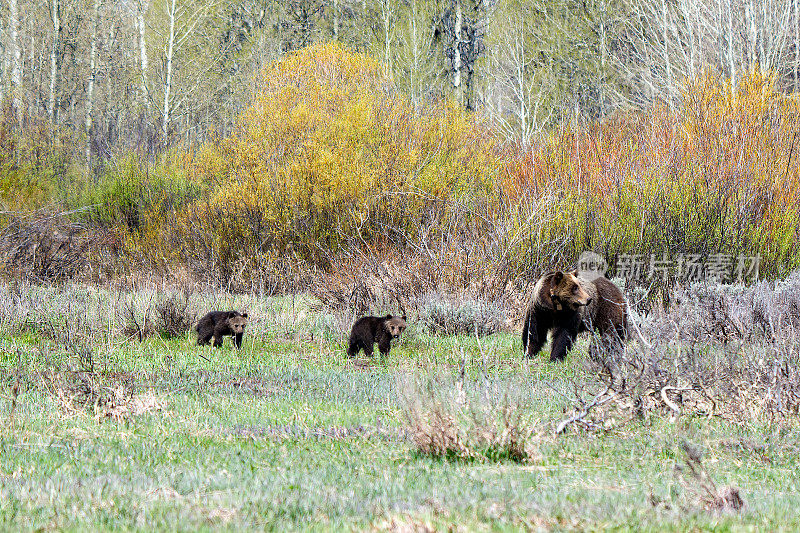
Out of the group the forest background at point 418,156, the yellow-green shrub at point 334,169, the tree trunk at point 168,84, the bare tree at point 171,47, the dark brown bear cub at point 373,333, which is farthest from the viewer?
the bare tree at point 171,47

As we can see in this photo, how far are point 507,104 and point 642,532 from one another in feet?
136

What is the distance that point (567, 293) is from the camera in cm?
1010

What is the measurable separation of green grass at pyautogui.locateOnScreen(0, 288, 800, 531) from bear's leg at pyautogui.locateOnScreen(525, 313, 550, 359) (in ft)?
4.28

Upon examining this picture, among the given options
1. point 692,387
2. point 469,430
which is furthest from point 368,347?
point 469,430

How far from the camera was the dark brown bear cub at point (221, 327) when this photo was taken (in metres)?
11.4

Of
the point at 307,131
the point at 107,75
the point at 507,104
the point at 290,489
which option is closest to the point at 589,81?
the point at 507,104

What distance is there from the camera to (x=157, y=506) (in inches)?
165

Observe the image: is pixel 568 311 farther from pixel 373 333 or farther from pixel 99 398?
pixel 99 398

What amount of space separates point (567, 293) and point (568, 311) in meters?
0.29

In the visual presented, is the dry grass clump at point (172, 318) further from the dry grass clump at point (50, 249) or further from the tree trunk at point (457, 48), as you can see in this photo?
the tree trunk at point (457, 48)

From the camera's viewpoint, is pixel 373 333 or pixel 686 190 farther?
pixel 686 190

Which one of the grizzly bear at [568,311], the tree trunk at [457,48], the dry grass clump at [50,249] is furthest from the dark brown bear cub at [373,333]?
the tree trunk at [457,48]

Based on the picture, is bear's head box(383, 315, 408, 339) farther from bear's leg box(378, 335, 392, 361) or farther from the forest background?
Result: the forest background

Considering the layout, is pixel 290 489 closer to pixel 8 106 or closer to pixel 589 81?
pixel 8 106
